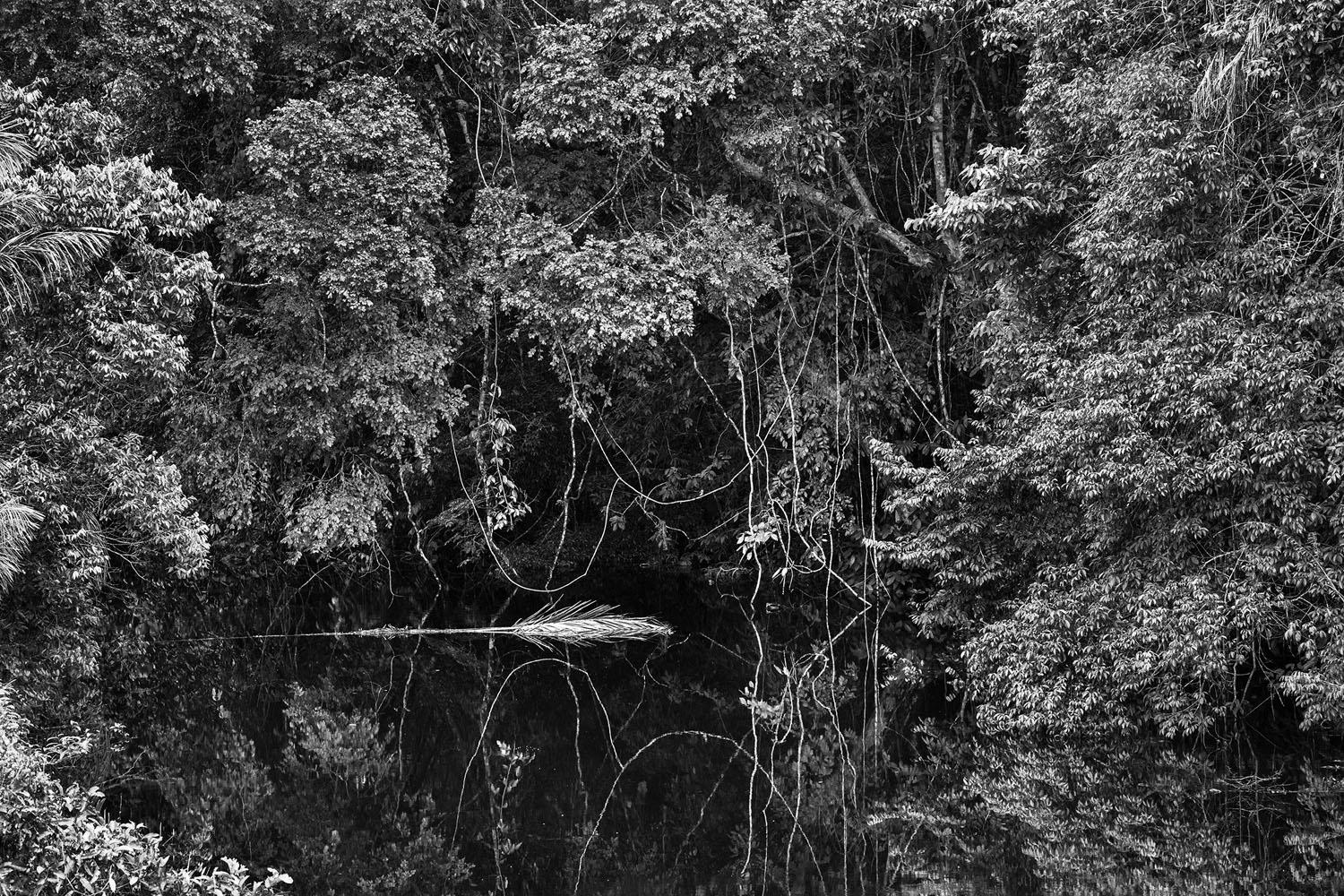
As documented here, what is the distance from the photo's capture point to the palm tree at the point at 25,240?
27.1 ft

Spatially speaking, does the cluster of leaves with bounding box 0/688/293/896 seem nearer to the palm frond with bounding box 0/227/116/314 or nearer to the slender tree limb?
the palm frond with bounding box 0/227/116/314

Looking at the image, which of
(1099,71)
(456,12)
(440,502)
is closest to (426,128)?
(456,12)

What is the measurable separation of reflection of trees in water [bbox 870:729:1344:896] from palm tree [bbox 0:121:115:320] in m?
6.67

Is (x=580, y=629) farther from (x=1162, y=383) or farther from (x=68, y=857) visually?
(x=68, y=857)

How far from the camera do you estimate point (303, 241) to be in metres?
11.6

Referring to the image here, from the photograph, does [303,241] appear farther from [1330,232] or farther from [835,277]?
[1330,232]

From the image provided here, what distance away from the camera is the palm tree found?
325 inches

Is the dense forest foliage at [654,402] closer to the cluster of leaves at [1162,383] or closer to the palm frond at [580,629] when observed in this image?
the cluster of leaves at [1162,383]

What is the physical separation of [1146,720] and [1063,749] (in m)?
0.71

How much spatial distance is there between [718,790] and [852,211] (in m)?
6.66

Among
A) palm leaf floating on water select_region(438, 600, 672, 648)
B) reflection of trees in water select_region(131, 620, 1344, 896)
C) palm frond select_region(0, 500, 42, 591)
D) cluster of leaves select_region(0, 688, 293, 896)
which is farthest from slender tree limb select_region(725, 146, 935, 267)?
cluster of leaves select_region(0, 688, 293, 896)

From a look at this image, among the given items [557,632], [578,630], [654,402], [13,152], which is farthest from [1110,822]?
[654,402]

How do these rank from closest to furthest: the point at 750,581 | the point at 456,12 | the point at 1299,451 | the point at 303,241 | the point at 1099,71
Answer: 1. the point at 1299,451
2. the point at 1099,71
3. the point at 303,241
4. the point at 456,12
5. the point at 750,581

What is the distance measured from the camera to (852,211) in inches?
506
